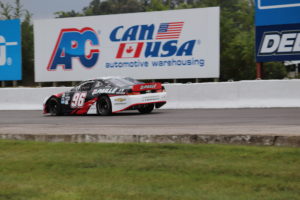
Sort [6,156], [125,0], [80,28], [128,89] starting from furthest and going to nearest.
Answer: [125,0], [80,28], [128,89], [6,156]

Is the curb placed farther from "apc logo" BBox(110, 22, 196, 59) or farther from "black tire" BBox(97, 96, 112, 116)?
"apc logo" BBox(110, 22, 196, 59)

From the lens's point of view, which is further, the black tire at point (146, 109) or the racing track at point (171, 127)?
the black tire at point (146, 109)

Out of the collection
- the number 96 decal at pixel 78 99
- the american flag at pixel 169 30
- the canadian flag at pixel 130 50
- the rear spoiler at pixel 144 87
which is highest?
the american flag at pixel 169 30

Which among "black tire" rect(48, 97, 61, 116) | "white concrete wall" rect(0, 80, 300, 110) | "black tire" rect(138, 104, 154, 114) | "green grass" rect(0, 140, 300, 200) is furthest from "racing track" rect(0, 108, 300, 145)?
"black tire" rect(48, 97, 61, 116)

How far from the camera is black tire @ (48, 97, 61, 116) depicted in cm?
1806

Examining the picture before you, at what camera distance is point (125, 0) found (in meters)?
93.9

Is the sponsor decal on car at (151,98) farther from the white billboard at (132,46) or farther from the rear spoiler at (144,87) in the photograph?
the white billboard at (132,46)

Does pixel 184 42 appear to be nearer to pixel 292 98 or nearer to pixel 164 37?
pixel 164 37

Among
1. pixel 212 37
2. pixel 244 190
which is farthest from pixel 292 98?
pixel 244 190

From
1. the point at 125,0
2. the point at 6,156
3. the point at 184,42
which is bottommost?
the point at 6,156

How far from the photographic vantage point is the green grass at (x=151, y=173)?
16.1 feet

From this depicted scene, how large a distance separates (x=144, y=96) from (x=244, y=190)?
10934 mm

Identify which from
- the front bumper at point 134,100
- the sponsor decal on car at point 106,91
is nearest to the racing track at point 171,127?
the front bumper at point 134,100

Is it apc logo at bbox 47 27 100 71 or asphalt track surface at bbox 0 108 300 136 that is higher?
apc logo at bbox 47 27 100 71
